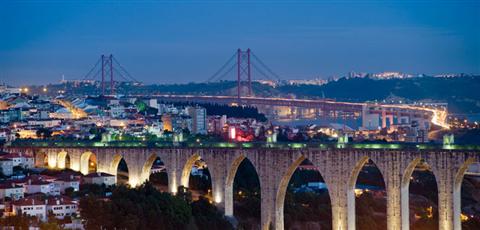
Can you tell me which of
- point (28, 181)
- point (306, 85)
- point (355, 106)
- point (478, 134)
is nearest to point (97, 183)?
point (28, 181)

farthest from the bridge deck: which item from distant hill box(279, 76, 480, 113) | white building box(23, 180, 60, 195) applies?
distant hill box(279, 76, 480, 113)

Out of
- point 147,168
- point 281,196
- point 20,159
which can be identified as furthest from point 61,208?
point 20,159

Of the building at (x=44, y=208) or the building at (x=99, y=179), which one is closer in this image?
the building at (x=44, y=208)

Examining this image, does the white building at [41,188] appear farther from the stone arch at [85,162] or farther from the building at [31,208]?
the stone arch at [85,162]

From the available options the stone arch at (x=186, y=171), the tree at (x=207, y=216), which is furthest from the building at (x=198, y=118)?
the tree at (x=207, y=216)

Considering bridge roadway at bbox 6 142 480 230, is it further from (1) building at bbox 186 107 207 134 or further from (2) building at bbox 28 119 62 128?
(1) building at bbox 186 107 207 134

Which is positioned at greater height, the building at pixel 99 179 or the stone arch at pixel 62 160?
the stone arch at pixel 62 160

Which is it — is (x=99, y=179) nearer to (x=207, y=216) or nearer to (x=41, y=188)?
(x=41, y=188)
